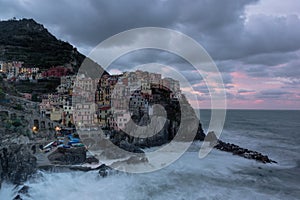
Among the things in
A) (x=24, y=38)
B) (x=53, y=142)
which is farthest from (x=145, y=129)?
(x=24, y=38)

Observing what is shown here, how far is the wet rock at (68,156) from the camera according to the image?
1768 cm

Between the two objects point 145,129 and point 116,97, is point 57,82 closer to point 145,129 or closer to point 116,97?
point 116,97

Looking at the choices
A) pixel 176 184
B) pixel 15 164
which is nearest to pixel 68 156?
pixel 15 164

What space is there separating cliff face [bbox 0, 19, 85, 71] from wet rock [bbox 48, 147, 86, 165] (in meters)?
40.5

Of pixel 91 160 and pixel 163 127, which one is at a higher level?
pixel 163 127

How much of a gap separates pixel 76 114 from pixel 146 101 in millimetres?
10509

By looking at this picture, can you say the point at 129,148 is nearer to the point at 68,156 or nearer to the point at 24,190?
the point at 68,156

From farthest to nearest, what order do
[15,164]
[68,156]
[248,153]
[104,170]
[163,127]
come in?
[163,127] < [248,153] < [68,156] < [104,170] < [15,164]

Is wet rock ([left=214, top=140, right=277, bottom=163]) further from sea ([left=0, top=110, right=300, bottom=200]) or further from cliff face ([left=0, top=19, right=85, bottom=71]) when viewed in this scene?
cliff face ([left=0, top=19, right=85, bottom=71])

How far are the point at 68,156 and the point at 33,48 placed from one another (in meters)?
54.1

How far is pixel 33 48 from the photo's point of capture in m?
62.4

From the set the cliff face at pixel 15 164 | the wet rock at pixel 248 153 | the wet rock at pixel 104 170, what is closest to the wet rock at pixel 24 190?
the cliff face at pixel 15 164

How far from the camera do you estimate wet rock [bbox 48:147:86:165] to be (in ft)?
58.0

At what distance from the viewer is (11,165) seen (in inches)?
563
